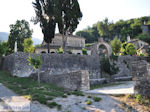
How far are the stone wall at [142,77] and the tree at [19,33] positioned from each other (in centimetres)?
3007

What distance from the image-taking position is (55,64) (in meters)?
20.6

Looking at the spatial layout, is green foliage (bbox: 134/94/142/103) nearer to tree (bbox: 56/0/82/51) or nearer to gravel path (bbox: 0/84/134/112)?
gravel path (bbox: 0/84/134/112)

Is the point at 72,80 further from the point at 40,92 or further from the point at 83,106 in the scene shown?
the point at 83,106

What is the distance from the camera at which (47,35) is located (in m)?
23.3

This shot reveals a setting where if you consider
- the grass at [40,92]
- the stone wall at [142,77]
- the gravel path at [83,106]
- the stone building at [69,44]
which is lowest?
the gravel path at [83,106]

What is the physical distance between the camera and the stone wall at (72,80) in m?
11.5

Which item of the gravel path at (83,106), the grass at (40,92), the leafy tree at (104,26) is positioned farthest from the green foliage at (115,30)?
the gravel path at (83,106)

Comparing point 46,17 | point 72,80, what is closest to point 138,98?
point 72,80

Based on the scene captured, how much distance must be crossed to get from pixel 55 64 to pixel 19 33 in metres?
20.7

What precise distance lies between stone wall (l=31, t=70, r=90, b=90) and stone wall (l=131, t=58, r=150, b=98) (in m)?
4.17

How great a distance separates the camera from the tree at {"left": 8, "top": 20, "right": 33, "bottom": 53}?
1303 inches

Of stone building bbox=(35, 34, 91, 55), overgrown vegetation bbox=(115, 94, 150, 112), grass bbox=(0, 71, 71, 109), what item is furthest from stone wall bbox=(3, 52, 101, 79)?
overgrown vegetation bbox=(115, 94, 150, 112)

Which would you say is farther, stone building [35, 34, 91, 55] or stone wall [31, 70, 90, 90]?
stone building [35, 34, 91, 55]

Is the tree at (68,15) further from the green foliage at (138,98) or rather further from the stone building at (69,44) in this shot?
the green foliage at (138,98)
